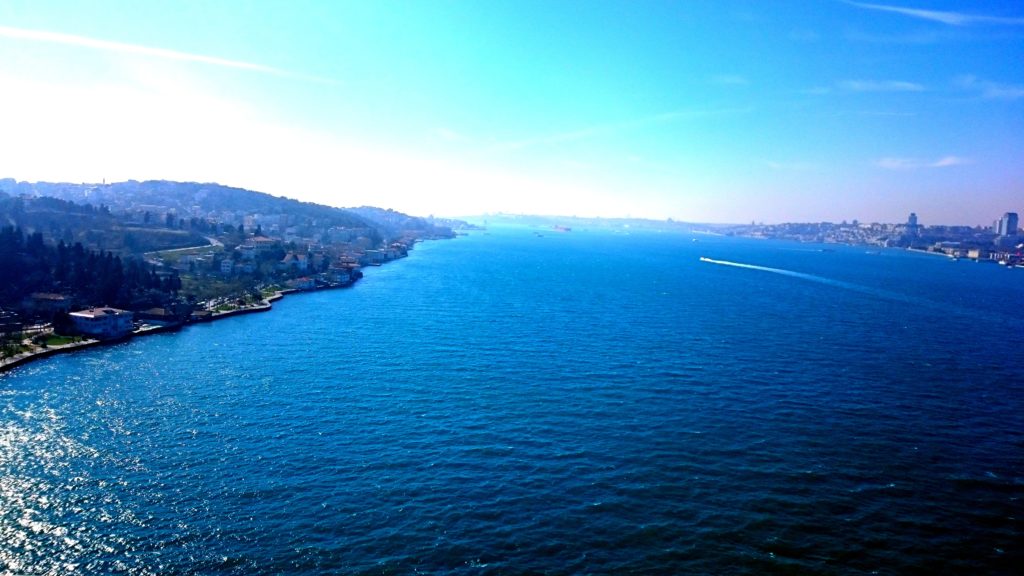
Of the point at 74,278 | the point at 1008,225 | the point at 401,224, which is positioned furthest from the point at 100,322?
the point at 1008,225

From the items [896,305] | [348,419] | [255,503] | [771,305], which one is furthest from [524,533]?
[896,305]

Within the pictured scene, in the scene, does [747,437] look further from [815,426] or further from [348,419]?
[348,419]

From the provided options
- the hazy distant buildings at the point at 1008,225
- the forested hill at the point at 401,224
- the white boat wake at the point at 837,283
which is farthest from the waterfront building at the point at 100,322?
the hazy distant buildings at the point at 1008,225

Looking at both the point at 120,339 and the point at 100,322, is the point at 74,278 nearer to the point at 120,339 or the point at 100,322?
the point at 100,322

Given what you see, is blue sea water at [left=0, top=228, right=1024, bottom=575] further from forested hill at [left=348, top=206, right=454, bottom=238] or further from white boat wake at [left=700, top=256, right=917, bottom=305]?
forested hill at [left=348, top=206, right=454, bottom=238]

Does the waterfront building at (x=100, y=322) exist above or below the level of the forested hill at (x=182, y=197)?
below

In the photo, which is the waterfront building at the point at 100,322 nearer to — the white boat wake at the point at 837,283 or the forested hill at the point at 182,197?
the white boat wake at the point at 837,283
